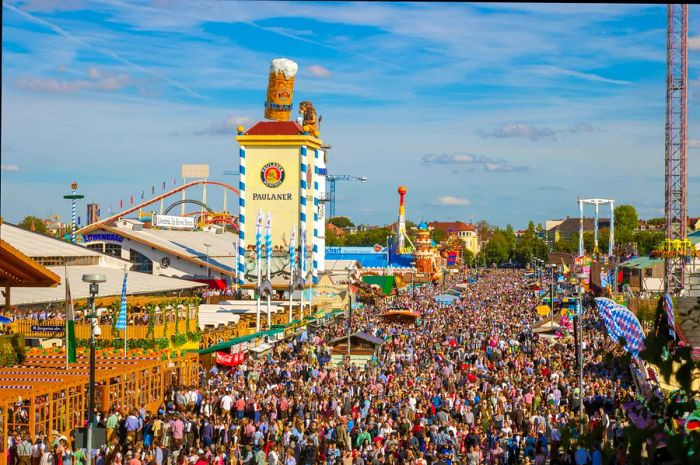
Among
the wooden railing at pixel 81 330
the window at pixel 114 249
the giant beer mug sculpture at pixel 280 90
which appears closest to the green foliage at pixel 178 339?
the wooden railing at pixel 81 330

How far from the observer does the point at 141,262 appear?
76.3m


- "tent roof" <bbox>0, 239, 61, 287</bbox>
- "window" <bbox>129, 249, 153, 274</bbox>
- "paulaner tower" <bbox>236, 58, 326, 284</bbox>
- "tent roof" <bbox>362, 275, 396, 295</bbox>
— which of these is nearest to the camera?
"tent roof" <bbox>0, 239, 61, 287</bbox>

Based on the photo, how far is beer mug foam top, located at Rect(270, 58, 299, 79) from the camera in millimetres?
72375

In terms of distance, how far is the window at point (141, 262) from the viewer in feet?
249

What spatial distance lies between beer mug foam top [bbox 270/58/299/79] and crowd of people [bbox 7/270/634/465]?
3659 cm

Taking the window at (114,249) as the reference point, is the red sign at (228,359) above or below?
below

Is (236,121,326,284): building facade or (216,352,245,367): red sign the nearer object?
(216,352,245,367): red sign

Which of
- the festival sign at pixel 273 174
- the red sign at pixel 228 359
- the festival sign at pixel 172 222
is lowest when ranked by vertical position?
the red sign at pixel 228 359

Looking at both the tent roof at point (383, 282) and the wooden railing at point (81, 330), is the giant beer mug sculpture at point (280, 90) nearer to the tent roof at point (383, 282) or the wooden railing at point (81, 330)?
the tent roof at point (383, 282)

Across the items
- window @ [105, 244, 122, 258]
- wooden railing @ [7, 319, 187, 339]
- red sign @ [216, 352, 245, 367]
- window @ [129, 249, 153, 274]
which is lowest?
red sign @ [216, 352, 245, 367]

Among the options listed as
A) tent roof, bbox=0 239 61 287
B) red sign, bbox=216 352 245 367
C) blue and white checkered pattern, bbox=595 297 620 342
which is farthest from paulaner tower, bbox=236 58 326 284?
tent roof, bbox=0 239 61 287

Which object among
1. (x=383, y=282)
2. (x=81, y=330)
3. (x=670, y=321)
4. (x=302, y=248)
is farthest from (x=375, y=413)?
(x=383, y=282)

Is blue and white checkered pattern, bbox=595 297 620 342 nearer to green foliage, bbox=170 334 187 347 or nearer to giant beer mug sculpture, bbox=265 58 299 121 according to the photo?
green foliage, bbox=170 334 187 347

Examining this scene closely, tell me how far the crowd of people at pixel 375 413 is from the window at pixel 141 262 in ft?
127
